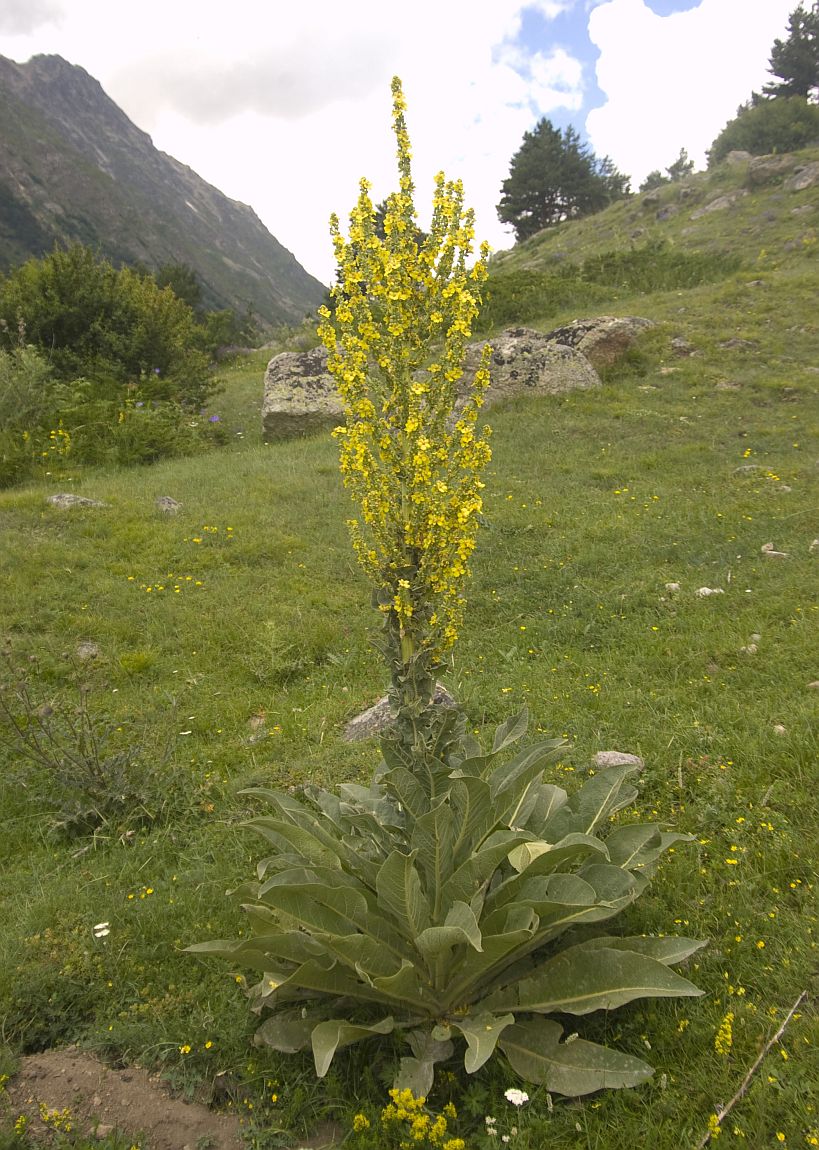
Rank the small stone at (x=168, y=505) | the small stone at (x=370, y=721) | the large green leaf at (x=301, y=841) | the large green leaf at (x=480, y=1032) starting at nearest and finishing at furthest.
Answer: the large green leaf at (x=480, y=1032)
the large green leaf at (x=301, y=841)
the small stone at (x=370, y=721)
the small stone at (x=168, y=505)

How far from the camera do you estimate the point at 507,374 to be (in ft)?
50.5

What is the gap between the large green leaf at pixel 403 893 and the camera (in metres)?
2.71

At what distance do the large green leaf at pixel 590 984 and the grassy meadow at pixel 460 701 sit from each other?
10.0 inches

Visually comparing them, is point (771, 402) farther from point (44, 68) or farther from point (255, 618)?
point (44, 68)

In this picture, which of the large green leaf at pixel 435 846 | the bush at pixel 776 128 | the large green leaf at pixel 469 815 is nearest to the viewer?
Result: the large green leaf at pixel 435 846

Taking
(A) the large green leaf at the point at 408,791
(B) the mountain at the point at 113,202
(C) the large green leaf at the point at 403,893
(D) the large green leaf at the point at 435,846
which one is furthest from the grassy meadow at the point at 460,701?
(B) the mountain at the point at 113,202

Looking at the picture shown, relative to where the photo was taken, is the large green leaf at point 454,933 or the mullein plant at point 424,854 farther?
the mullein plant at point 424,854

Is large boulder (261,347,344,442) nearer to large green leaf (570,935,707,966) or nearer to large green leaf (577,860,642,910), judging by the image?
large green leaf (577,860,642,910)

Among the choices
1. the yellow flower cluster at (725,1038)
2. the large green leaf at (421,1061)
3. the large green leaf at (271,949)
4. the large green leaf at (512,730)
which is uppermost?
the large green leaf at (512,730)

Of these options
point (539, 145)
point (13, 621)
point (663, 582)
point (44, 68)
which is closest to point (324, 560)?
point (13, 621)

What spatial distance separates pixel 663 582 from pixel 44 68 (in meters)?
210

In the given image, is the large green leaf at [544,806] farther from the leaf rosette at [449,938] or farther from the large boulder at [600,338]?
the large boulder at [600,338]

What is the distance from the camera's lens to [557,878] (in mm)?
2934

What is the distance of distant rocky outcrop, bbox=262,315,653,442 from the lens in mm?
15086
